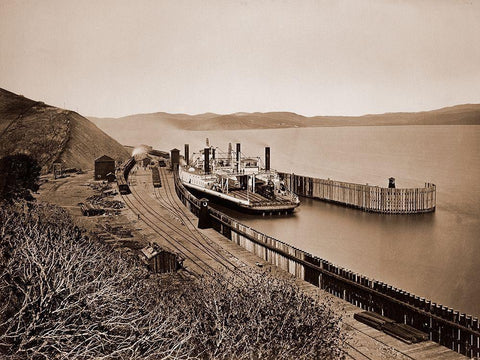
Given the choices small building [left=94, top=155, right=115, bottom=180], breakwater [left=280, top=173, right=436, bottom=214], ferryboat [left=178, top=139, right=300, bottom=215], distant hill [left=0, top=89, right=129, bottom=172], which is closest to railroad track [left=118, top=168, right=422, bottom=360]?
ferryboat [left=178, top=139, right=300, bottom=215]

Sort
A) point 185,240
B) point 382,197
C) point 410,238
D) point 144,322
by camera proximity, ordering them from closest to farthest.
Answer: point 144,322 → point 185,240 → point 410,238 → point 382,197

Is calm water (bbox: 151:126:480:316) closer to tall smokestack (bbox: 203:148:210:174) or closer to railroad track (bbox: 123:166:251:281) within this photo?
tall smokestack (bbox: 203:148:210:174)

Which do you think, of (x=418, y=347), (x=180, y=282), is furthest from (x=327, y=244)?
(x=418, y=347)

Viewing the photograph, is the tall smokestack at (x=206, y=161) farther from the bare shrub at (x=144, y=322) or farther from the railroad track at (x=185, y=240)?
the bare shrub at (x=144, y=322)

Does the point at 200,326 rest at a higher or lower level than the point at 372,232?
higher

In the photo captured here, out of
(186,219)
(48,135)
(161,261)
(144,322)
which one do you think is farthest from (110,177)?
(144,322)

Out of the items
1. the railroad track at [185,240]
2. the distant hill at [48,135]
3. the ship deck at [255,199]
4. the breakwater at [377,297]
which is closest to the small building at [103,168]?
the distant hill at [48,135]

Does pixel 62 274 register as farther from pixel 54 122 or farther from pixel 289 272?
pixel 54 122

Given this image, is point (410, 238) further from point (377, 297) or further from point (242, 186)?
point (377, 297)
